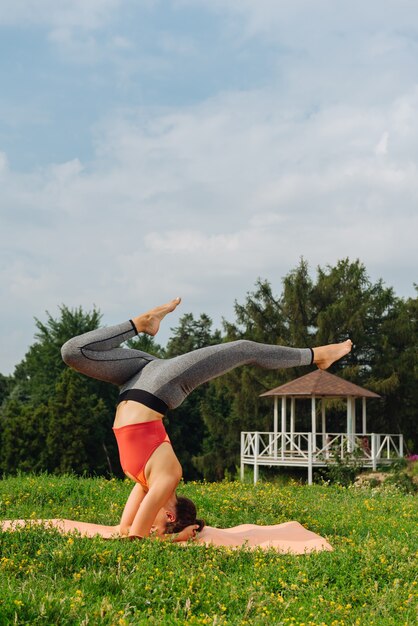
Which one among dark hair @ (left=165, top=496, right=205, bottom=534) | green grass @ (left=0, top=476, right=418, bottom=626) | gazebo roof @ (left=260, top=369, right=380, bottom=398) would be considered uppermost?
gazebo roof @ (left=260, top=369, right=380, bottom=398)

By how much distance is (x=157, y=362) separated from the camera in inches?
268

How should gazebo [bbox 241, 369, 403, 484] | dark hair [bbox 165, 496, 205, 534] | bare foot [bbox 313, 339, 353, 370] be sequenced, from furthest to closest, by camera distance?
gazebo [bbox 241, 369, 403, 484] → bare foot [bbox 313, 339, 353, 370] → dark hair [bbox 165, 496, 205, 534]

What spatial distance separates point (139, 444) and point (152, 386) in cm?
52

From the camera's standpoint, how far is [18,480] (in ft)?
34.2

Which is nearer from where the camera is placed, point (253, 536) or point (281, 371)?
point (253, 536)

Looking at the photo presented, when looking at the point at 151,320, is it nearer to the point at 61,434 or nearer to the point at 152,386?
the point at 152,386

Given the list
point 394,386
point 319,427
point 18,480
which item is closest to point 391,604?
point 18,480

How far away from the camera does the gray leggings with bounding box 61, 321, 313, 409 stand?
6.59 metres

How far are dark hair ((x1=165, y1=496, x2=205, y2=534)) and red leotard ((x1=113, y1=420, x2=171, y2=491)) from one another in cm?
35

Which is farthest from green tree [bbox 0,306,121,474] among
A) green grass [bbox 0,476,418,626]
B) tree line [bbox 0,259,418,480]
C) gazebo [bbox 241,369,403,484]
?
green grass [bbox 0,476,418,626]

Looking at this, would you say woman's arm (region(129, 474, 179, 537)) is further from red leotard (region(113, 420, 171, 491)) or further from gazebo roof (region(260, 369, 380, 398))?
gazebo roof (region(260, 369, 380, 398))

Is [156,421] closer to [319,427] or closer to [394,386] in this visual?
[394,386]

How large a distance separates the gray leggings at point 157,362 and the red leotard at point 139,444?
312 millimetres

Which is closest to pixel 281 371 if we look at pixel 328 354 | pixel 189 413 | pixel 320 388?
pixel 189 413
